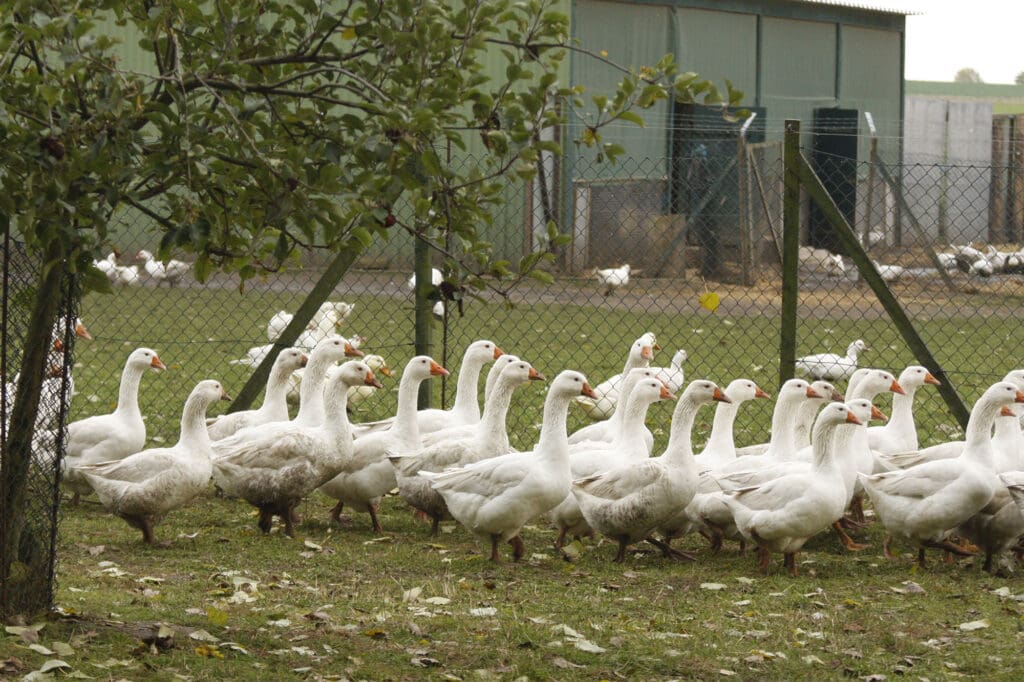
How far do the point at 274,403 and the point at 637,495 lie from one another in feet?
9.33

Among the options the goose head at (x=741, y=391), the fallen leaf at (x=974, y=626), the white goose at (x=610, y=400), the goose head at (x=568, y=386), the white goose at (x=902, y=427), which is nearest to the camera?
the fallen leaf at (x=974, y=626)

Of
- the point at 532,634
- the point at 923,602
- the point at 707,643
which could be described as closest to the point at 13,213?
the point at 532,634

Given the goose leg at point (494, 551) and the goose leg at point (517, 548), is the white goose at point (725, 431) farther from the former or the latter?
the goose leg at point (494, 551)

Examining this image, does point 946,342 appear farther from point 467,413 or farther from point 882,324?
point 467,413

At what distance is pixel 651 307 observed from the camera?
1934 centimetres

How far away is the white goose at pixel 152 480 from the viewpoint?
7.73 meters

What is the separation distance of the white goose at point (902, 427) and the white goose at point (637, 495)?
1.93m

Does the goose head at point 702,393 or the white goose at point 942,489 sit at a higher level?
the goose head at point 702,393

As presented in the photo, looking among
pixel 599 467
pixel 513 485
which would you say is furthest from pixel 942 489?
pixel 513 485

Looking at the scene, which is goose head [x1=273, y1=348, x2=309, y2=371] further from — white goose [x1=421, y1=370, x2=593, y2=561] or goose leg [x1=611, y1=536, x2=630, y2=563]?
goose leg [x1=611, y1=536, x2=630, y2=563]

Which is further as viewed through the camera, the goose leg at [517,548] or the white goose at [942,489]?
the goose leg at [517,548]

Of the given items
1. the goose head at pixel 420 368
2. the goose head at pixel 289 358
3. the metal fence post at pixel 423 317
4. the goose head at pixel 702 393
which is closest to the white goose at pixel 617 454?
the goose head at pixel 702 393

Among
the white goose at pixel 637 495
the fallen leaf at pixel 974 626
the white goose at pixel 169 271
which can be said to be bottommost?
the fallen leaf at pixel 974 626

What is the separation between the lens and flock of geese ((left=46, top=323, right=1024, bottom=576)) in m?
7.51
